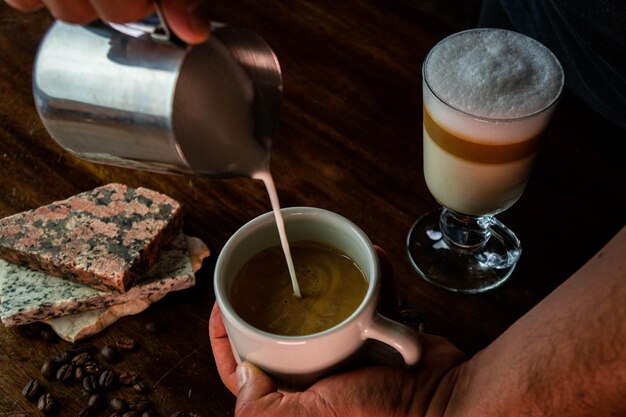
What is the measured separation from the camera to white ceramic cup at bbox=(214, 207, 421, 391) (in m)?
0.79

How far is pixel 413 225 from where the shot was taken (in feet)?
3.82

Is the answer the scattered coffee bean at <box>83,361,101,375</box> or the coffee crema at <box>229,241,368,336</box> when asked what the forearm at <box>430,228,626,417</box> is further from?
the scattered coffee bean at <box>83,361,101,375</box>

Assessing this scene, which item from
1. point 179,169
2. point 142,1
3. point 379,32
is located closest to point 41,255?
point 179,169

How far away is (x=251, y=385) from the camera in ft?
2.76

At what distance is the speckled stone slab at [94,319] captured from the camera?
3.45 feet

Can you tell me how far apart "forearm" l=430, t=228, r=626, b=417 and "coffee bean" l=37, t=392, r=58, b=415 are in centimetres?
49

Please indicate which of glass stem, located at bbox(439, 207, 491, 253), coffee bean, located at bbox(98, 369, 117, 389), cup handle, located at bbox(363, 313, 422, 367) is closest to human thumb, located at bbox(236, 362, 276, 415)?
cup handle, located at bbox(363, 313, 422, 367)

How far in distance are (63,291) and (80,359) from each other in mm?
118

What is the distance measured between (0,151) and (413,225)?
2.30 ft

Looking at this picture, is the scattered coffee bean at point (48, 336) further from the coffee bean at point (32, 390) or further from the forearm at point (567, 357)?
the forearm at point (567, 357)

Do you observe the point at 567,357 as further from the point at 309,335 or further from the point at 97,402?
the point at 97,402

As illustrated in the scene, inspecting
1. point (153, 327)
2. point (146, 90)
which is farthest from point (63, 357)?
point (146, 90)

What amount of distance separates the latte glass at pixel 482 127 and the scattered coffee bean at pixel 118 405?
1.50 ft

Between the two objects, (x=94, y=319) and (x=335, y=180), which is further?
(x=335, y=180)
